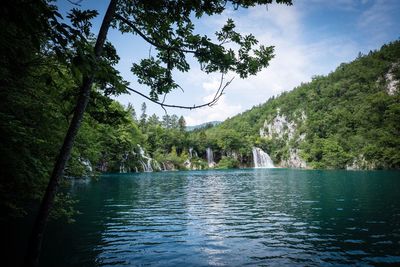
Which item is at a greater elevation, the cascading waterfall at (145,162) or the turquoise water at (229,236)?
the cascading waterfall at (145,162)

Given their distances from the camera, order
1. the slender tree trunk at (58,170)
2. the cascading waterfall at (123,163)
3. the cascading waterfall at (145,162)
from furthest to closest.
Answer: the cascading waterfall at (145,162) → the cascading waterfall at (123,163) → the slender tree trunk at (58,170)

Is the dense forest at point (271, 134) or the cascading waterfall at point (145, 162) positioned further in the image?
the cascading waterfall at point (145, 162)

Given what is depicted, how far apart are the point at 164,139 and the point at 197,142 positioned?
685 inches

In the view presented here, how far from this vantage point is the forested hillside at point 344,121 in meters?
87.7

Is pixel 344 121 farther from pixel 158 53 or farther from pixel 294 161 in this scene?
pixel 158 53

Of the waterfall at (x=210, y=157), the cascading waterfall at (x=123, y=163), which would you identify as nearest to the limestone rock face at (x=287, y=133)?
the waterfall at (x=210, y=157)

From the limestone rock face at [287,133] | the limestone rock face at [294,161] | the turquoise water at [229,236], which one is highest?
the limestone rock face at [287,133]

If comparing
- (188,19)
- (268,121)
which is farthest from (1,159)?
(268,121)

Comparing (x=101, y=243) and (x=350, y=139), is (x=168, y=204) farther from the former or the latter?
(x=350, y=139)

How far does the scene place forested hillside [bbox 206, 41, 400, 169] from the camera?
87.7 meters

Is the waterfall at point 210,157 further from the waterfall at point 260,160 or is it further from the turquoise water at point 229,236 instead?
the turquoise water at point 229,236

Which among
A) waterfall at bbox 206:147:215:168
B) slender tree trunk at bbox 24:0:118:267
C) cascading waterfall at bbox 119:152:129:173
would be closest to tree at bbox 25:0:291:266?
slender tree trunk at bbox 24:0:118:267

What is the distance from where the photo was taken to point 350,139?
103 m

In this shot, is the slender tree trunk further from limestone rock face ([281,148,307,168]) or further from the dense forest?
limestone rock face ([281,148,307,168])
